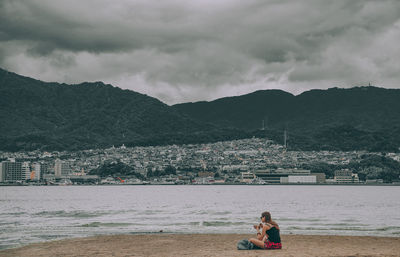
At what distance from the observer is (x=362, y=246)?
85.3 ft

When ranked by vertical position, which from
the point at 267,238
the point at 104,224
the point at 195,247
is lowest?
the point at 104,224

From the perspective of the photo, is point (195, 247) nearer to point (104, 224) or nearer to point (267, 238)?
point (267, 238)

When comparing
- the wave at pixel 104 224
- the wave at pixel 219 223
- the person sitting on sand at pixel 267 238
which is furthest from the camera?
the wave at pixel 219 223

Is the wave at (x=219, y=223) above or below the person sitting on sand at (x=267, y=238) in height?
below

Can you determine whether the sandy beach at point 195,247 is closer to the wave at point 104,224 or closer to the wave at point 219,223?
the wave at point 219,223

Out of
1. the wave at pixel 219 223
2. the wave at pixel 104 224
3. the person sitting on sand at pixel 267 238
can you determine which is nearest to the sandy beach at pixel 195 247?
the person sitting on sand at pixel 267 238

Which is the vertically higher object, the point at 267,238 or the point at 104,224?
the point at 267,238

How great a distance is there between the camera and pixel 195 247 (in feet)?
84.9

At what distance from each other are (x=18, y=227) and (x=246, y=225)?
54.8ft

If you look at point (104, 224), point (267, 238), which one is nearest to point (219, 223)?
point (104, 224)

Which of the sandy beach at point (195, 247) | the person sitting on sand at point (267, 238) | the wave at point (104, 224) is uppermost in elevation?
the person sitting on sand at point (267, 238)

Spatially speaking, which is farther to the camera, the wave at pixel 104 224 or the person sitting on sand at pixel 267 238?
the wave at pixel 104 224

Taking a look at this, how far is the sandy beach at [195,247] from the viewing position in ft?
76.3

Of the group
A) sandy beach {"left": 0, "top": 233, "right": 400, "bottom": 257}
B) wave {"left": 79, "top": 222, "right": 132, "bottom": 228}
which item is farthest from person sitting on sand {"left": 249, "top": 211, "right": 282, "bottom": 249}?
wave {"left": 79, "top": 222, "right": 132, "bottom": 228}
